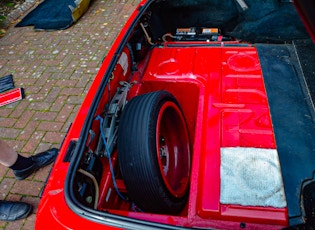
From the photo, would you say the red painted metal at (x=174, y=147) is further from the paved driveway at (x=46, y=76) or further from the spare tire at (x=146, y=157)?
the paved driveway at (x=46, y=76)

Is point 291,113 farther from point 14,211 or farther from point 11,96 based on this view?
point 11,96

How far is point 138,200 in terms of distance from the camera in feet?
5.81

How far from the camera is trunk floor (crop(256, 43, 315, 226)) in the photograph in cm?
172

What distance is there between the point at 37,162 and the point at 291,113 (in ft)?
8.32

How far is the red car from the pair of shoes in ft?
4.35

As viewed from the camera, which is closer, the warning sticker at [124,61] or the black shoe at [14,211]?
the warning sticker at [124,61]

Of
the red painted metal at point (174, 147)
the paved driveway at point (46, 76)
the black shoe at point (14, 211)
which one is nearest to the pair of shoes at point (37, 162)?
the paved driveway at point (46, 76)

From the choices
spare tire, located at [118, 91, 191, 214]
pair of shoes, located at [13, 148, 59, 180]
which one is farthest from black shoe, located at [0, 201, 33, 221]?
spare tire, located at [118, 91, 191, 214]

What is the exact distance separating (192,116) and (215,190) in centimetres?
100

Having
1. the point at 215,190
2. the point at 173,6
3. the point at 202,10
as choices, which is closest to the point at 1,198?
the point at 215,190

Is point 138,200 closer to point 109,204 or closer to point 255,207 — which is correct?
point 109,204

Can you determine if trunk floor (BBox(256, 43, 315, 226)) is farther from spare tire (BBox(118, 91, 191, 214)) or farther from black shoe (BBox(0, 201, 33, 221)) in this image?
black shoe (BBox(0, 201, 33, 221))

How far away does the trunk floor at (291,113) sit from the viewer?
67.5 inches

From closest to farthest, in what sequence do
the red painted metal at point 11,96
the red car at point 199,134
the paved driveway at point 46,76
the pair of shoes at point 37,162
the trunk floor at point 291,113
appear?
the red car at point 199,134
the trunk floor at point 291,113
the pair of shoes at point 37,162
the paved driveway at point 46,76
the red painted metal at point 11,96
